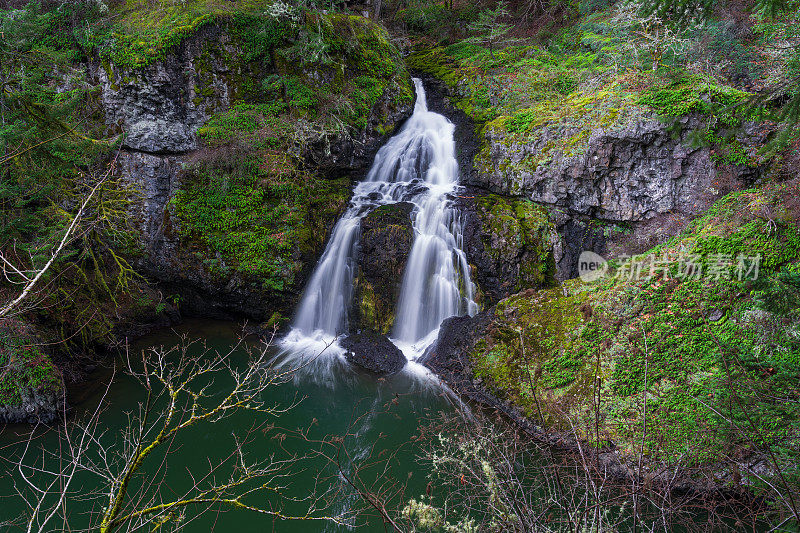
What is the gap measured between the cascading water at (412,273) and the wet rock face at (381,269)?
0.54ft

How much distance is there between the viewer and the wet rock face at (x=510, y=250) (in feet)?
28.4

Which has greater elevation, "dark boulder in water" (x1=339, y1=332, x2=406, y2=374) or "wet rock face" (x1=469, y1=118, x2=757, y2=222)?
"wet rock face" (x1=469, y1=118, x2=757, y2=222)

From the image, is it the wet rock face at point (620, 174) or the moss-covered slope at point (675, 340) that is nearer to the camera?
the moss-covered slope at point (675, 340)

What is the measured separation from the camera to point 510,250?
8688 mm

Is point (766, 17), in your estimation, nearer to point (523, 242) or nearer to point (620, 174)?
point (523, 242)

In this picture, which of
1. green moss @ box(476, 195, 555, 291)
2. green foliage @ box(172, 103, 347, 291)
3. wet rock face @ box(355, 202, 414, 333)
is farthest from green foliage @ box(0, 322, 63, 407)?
green moss @ box(476, 195, 555, 291)

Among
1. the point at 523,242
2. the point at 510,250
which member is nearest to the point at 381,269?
the point at 510,250

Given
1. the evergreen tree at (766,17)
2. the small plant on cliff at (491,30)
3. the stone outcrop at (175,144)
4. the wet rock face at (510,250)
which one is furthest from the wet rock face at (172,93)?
the evergreen tree at (766,17)

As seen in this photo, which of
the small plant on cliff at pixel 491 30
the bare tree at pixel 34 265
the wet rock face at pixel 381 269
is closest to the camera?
the bare tree at pixel 34 265

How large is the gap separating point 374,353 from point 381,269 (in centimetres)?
195

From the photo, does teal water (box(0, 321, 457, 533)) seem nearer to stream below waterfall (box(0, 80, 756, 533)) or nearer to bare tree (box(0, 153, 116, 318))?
stream below waterfall (box(0, 80, 756, 533))

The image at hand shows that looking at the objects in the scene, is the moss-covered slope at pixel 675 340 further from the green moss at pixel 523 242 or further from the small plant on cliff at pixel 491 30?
the small plant on cliff at pixel 491 30

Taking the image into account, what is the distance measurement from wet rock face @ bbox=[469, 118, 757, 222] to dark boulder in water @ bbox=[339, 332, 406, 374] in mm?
4708

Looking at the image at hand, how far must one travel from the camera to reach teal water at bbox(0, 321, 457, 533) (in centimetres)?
520
